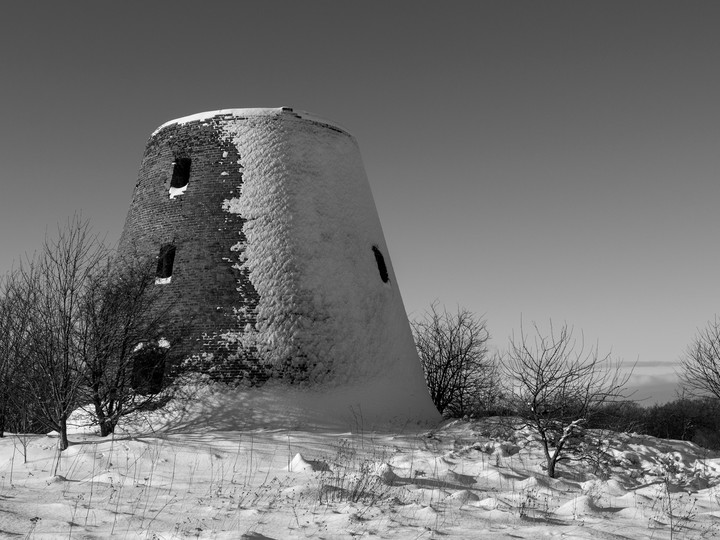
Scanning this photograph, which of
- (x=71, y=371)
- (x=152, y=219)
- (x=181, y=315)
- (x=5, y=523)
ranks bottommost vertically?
(x=5, y=523)

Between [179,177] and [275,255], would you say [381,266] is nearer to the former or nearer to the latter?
[275,255]

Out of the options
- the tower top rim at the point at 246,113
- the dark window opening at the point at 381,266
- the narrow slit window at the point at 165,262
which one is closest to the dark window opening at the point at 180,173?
the tower top rim at the point at 246,113

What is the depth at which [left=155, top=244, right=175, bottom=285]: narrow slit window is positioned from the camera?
14.7 meters

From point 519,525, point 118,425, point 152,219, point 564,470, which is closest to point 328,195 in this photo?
point 152,219

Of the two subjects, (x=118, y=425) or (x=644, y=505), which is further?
(x=118, y=425)

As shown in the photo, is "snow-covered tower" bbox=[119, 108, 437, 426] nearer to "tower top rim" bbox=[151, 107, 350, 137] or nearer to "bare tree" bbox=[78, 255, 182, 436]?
"tower top rim" bbox=[151, 107, 350, 137]

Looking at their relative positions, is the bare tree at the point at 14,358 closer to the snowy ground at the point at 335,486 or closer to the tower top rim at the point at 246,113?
the snowy ground at the point at 335,486

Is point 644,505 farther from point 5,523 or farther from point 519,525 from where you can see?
point 5,523

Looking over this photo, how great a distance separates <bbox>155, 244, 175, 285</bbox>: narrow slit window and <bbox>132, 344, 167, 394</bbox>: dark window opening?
187cm

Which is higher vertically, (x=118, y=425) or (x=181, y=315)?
(x=181, y=315)

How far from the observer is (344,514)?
22.1ft

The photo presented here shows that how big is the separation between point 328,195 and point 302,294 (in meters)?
2.75

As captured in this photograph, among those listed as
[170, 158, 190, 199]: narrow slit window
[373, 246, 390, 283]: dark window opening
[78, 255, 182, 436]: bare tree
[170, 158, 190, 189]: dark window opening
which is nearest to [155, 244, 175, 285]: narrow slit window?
[78, 255, 182, 436]: bare tree

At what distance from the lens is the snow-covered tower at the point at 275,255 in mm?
13805
